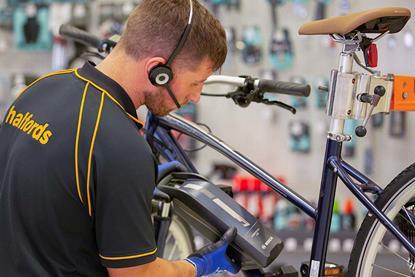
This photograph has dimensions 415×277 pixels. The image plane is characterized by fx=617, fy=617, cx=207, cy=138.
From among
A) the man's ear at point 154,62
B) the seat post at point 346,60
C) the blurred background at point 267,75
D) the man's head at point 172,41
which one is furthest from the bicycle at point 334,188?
the blurred background at point 267,75

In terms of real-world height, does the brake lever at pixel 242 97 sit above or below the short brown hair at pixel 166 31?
below

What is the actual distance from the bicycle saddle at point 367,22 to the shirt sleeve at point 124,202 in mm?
553

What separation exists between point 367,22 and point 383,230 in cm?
51

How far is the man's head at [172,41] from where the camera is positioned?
1.15 metres

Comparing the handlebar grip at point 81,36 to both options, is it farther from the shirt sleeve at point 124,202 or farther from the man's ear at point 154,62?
the shirt sleeve at point 124,202

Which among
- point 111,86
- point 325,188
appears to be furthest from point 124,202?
point 325,188

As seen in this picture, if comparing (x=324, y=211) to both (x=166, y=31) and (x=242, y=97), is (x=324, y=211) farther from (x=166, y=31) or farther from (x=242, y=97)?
(x=166, y=31)

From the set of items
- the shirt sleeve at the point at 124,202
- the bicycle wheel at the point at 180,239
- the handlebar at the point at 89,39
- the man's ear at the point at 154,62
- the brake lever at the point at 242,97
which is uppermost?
the handlebar at the point at 89,39

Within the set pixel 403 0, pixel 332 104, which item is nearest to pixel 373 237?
Answer: pixel 332 104

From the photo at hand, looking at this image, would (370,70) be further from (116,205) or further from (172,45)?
(116,205)

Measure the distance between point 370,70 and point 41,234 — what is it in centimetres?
86

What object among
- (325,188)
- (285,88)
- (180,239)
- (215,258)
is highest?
(285,88)

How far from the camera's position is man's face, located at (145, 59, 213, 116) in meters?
1.21

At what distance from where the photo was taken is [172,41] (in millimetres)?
1150
